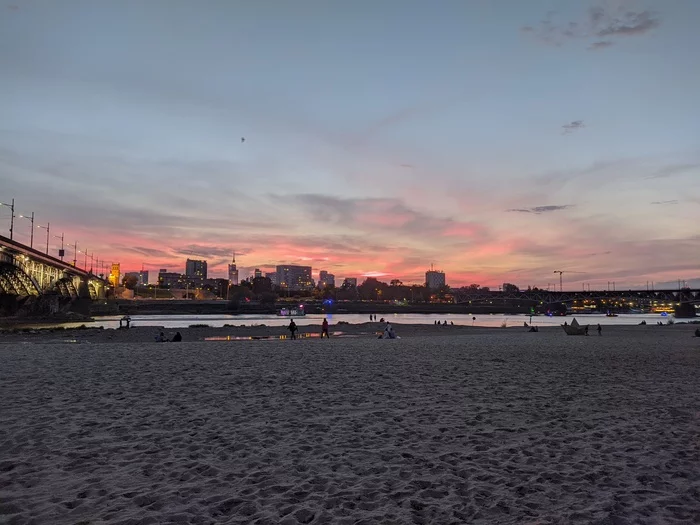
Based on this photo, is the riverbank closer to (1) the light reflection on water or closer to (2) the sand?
(1) the light reflection on water

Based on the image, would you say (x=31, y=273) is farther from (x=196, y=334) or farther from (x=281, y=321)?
(x=196, y=334)

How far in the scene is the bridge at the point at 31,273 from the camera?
76750mm

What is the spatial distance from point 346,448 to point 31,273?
347 ft

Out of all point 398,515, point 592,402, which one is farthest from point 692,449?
point 398,515

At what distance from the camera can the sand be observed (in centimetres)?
557

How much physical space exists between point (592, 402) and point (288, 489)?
9.62m

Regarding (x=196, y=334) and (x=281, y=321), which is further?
(x=281, y=321)

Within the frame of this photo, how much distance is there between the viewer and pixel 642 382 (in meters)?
15.5

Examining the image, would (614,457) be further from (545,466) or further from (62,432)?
(62,432)

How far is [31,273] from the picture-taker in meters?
90.4

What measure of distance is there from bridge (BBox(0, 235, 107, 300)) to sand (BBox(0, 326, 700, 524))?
76.2 meters

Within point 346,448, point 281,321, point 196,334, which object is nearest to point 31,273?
point 281,321

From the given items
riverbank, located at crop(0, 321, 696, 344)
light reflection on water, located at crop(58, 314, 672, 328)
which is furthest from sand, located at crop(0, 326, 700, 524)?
light reflection on water, located at crop(58, 314, 672, 328)

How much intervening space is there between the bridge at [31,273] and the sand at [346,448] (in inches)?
3000
